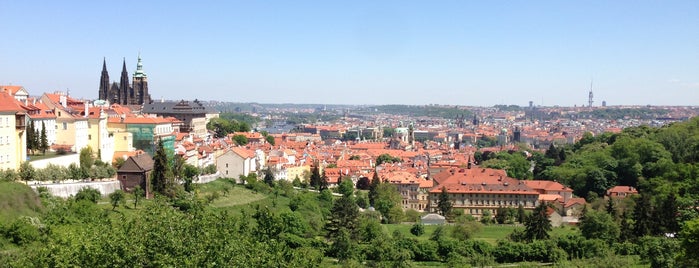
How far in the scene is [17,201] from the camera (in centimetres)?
2906

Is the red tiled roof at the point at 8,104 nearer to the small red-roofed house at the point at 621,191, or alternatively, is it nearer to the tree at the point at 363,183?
the tree at the point at 363,183

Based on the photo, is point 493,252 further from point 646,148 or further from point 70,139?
point 646,148

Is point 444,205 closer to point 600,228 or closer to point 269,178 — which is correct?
point 269,178

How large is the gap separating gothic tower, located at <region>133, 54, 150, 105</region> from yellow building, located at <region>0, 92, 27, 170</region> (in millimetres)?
49678

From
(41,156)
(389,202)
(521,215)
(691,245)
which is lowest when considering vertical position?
(521,215)

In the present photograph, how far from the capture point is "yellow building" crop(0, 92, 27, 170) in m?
31.8

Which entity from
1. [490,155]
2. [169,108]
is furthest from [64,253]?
[490,155]

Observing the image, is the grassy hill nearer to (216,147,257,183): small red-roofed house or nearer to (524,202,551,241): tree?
(216,147,257,183): small red-roofed house

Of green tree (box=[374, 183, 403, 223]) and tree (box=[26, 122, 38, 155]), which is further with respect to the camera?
green tree (box=[374, 183, 403, 223])

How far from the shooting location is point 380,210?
54625 millimetres

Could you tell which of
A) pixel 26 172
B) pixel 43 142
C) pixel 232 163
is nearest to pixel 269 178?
pixel 232 163

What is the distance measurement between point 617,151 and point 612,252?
121ft

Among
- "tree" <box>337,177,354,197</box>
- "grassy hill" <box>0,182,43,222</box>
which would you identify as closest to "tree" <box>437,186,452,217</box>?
"tree" <box>337,177,354,197</box>

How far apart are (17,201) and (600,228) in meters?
30.0
